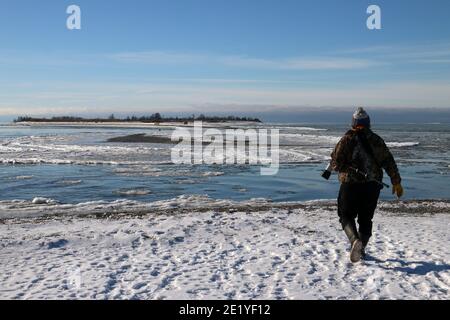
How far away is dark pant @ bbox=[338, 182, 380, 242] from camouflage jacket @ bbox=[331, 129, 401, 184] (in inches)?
4.2

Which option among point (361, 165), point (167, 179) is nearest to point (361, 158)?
point (361, 165)

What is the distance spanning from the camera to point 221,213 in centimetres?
1018

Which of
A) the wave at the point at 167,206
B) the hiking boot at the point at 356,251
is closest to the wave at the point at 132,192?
the wave at the point at 167,206

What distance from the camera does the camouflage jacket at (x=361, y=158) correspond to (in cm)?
641

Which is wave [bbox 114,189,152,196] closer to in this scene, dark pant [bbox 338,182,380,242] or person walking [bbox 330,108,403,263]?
dark pant [bbox 338,182,380,242]

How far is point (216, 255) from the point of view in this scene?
23.2 ft

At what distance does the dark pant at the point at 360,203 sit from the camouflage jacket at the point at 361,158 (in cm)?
11

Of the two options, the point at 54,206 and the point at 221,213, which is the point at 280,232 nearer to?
the point at 221,213

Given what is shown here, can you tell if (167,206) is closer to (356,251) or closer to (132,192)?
(132,192)

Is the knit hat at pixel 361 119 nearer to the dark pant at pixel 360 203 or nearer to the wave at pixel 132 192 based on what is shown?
the dark pant at pixel 360 203

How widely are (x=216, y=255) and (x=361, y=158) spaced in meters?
2.47

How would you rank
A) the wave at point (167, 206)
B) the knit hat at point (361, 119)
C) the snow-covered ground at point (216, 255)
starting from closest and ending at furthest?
the snow-covered ground at point (216, 255) < the knit hat at point (361, 119) < the wave at point (167, 206)
